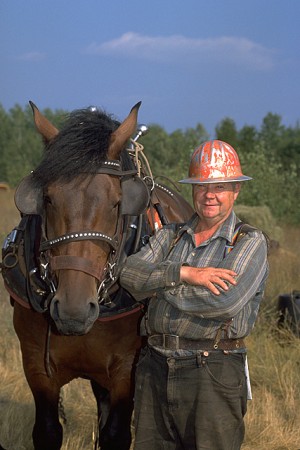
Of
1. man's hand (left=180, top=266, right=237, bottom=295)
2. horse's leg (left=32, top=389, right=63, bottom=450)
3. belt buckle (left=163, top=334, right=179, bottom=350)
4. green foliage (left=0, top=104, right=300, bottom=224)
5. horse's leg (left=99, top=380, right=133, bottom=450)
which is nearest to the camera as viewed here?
man's hand (left=180, top=266, right=237, bottom=295)

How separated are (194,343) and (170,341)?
11 cm

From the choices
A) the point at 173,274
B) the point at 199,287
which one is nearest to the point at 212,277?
the point at 199,287

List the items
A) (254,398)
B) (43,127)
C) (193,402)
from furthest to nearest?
(254,398)
(43,127)
(193,402)

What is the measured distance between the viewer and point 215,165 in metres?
3.06

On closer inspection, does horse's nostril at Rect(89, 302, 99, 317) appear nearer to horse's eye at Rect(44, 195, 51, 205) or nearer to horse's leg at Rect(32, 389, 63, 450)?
horse's eye at Rect(44, 195, 51, 205)

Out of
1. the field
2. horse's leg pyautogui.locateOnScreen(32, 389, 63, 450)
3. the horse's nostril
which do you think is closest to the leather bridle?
the horse's nostril

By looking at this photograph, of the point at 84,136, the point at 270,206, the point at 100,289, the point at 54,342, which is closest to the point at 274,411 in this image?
the point at 54,342

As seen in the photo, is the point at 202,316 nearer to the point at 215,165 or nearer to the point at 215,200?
the point at 215,200

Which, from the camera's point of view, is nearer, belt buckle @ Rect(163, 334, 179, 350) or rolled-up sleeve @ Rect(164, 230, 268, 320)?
rolled-up sleeve @ Rect(164, 230, 268, 320)

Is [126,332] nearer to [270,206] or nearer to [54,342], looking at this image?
[54,342]

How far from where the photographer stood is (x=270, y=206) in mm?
15711

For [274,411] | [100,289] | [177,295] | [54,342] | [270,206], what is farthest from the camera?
[270,206]

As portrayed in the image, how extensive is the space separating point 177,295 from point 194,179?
1.75ft

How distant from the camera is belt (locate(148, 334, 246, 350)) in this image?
3012 millimetres
